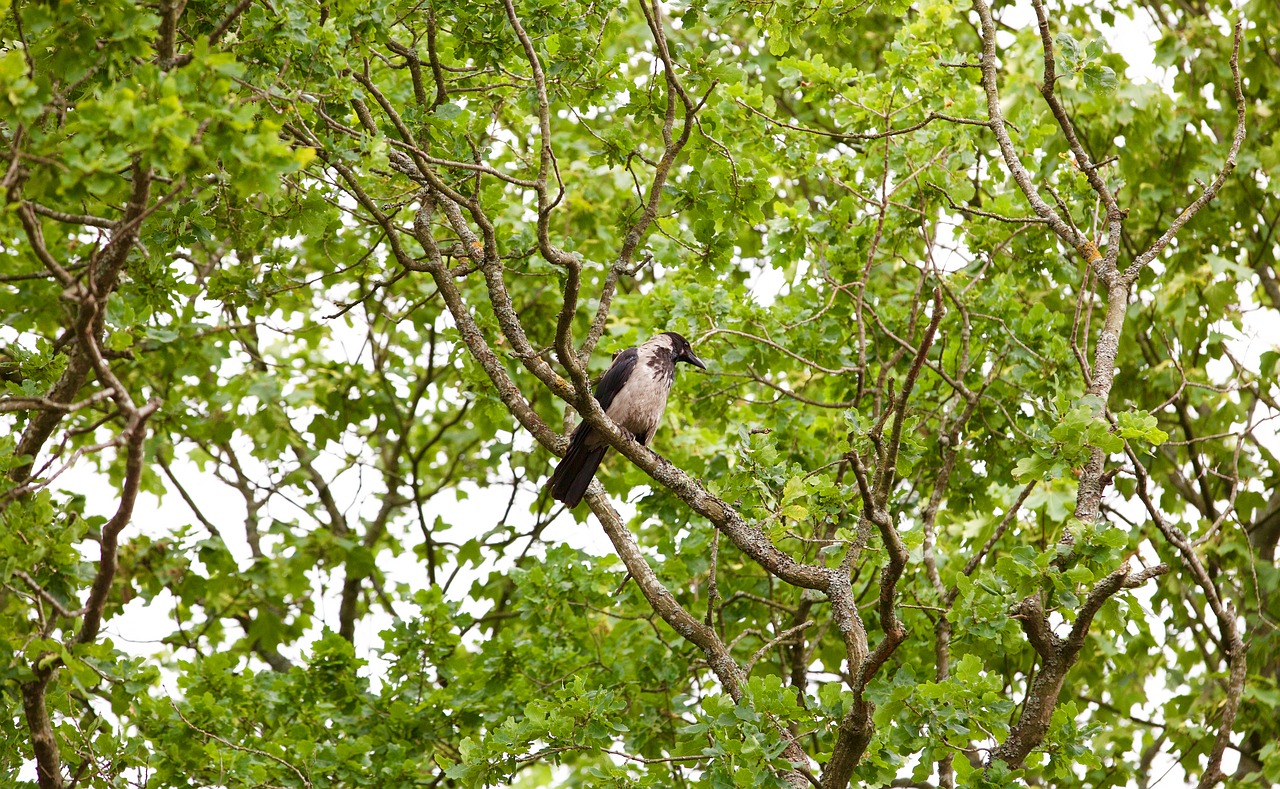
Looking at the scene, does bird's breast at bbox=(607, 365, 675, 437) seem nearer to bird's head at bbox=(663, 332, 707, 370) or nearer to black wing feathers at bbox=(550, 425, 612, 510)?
bird's head at bbox=(663, 332, 707, 370)

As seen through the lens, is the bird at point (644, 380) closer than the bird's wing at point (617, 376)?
Yes

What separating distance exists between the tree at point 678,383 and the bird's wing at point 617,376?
289 millimetres

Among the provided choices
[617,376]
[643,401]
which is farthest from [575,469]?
[617,376]

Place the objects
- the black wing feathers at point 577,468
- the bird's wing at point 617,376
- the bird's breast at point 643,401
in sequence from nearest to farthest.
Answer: the black wing feathers at point 577,468 → the bird's breast at point 643,401 → the bird's wing at point 617,376

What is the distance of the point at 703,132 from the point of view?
516 cm

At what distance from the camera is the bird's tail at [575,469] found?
5.86 metres

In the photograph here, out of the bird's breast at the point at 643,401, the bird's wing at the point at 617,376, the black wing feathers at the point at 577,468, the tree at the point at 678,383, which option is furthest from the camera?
the bird's wing at the point at 617,376

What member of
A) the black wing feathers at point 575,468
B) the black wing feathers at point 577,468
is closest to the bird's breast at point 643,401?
the black wing feathers at point 577,468

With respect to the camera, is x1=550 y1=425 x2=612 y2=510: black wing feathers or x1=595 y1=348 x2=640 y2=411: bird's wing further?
x1=595 y1=348 x2=640 y2=411: bird's wing

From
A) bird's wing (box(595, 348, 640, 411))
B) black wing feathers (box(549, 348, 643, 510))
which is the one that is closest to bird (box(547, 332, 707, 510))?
bird's wing (box(595, 348, 640, 411))

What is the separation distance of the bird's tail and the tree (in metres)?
0.29

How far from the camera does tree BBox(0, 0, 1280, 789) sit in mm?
3986

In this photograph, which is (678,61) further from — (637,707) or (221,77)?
(637,707)

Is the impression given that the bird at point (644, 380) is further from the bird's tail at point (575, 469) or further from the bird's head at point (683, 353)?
the bird's tail at point (575, 469)
